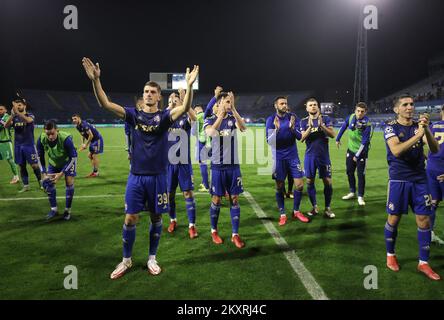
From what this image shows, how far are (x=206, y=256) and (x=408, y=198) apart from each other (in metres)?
2.88

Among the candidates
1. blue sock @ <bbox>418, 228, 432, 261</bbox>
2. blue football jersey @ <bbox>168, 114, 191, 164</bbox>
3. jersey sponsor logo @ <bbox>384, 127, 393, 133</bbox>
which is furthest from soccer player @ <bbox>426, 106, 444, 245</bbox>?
blue football jersey @ <bbox>168, 114, 191, 164</bbox>

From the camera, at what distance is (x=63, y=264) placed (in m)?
4.56

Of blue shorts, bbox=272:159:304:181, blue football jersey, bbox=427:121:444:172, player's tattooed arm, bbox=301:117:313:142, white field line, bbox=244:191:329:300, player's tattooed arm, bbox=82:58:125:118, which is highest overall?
player's tattooed arm, bbox=82:58:125:118

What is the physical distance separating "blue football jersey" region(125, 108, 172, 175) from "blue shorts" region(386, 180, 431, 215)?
3.07 metres

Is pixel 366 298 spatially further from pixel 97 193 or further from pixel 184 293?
pixel 97 193

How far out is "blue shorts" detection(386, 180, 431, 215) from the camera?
4.05 metres

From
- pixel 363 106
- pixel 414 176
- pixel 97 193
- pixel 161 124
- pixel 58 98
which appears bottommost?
pixel 97 193

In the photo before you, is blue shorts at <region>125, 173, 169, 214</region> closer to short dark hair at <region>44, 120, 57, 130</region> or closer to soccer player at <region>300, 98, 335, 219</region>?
short dark hair at <region>44, 120, 57, 130</region>

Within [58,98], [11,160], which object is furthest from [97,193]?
[58,98]

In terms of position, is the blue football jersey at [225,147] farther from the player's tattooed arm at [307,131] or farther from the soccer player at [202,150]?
the soccer player at [202,150]

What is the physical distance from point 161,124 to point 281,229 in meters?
3.14

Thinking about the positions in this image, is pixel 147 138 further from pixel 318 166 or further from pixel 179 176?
pixel 318 166

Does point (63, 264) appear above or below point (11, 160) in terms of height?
below

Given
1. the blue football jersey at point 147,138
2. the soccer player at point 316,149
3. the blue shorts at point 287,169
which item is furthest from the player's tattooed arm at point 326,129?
the blue football jersey at point 147,138
